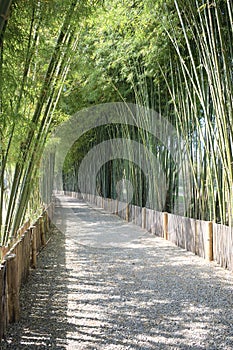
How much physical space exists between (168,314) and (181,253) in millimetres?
2034

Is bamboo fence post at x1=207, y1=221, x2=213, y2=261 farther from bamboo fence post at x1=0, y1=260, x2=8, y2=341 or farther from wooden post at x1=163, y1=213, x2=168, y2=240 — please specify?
bamboo fence post at x1=0, y1=260, x2=8, y2=341

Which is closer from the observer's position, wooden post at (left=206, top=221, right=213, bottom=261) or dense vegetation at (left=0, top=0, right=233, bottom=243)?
dense vegetation at (left=0, top=0, right=233, bottom=243)

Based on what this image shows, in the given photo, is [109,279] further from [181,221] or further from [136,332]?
[181,221]

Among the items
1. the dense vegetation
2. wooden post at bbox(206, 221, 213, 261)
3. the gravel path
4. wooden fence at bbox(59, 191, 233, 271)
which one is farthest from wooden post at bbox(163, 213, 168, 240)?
wooden post at bbox(206, 221, 213, 261)

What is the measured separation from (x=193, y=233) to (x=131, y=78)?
2188 mm

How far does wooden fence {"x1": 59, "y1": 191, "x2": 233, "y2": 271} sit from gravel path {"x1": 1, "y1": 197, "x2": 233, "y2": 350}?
5.2 inches

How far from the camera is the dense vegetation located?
2.28m

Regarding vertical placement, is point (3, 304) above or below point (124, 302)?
above

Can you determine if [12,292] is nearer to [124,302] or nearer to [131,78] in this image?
[124,302]

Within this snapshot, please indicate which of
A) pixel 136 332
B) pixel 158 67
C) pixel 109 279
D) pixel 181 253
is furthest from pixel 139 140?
pixel 136 332

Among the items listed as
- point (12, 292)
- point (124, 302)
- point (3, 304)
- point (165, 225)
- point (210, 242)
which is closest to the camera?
point (3, 304)

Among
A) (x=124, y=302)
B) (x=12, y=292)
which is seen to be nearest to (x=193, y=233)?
(x=124, y=302)

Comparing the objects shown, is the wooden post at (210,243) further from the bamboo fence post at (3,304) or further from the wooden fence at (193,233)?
the bamboo fence post at (3,304)

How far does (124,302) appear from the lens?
259 cm
